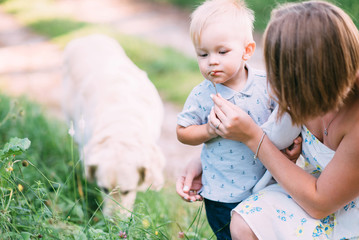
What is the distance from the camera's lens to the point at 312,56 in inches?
55.2

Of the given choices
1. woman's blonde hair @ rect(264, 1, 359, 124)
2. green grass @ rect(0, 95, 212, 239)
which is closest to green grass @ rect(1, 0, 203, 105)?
green grass @ rect(0, 95, 212, 239)

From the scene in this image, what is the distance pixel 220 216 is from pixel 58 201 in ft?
4.02

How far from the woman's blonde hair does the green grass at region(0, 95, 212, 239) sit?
2.39 feet

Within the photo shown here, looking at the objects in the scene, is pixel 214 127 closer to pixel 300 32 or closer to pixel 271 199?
pixel 271 199

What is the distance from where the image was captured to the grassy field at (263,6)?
2795 mm

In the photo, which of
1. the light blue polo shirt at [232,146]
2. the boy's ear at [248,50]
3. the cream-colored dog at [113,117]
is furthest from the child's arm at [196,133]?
the cream-colored dog at [113,117]

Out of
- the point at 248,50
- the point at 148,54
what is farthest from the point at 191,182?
the point at 148,54

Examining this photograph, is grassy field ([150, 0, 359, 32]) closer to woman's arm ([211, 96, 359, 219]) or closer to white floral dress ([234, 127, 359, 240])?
woman's arm ([211, 96, 359, 219])

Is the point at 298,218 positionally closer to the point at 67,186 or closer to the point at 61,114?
the point at 67,186

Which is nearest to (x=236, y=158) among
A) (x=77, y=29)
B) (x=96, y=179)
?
(x=96, y=179)

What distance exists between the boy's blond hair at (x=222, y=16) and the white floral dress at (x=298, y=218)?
0.51 meters

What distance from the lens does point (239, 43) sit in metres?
1.77

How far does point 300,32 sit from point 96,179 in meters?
2.10

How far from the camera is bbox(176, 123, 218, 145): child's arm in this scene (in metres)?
1.75
